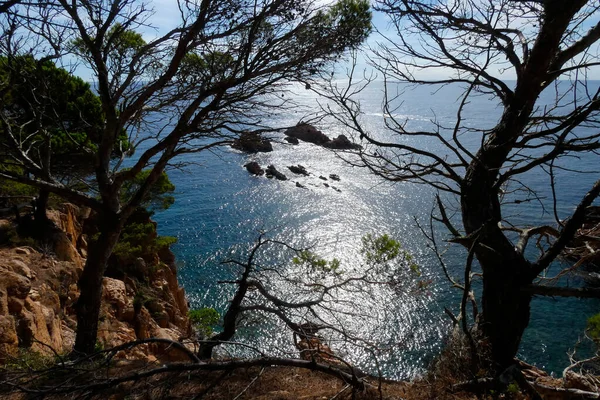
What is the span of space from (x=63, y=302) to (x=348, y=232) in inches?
948

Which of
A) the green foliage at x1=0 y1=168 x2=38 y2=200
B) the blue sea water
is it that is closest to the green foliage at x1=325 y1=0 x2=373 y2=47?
the blue sea water

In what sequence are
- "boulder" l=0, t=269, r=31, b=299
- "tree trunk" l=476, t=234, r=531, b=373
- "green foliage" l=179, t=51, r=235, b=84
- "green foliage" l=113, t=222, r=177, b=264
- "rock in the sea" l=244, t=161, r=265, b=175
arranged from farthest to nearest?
"rock in the sea" l=244, t=161, r=265, b=175 → "green foliage" l=113, t=222, r=177, b=264 → "boulder" l=0, t=269, r=31, b=299 → "green foliage" l=179, t=51, r=235, b=84 → "tree trunk" l=476, t=234, r=531, b=373

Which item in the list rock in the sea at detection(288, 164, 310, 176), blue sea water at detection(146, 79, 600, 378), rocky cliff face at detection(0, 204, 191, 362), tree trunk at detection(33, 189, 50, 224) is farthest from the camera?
rock in the sea at detection(288, 164, 310, 176)

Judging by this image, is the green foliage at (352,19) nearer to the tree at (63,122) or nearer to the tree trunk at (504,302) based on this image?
the tree trunk at (504,302)

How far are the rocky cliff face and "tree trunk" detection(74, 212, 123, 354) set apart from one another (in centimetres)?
64

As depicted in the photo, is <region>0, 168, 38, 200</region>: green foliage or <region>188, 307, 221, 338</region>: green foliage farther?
<region>188, 307, 221, 338</region>: green foliage

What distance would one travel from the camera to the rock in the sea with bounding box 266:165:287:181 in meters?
41.3

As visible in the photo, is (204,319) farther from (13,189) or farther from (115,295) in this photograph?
(13,189)

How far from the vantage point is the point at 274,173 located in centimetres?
4222

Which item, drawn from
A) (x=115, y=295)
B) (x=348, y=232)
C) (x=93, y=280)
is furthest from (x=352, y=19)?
(x=348, y=232)

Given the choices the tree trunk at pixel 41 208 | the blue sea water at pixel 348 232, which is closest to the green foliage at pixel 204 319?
the blue sea water at pixel 348 232

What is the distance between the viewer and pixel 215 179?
1636 inches

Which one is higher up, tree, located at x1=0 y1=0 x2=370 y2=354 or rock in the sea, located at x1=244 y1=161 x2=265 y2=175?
rock in the sea, located at x1=244 y1=161 x2=265 y2=175

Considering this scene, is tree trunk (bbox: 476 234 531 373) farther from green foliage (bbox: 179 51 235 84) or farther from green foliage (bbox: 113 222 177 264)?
green foliage (bbox: 113 222 177 264)
